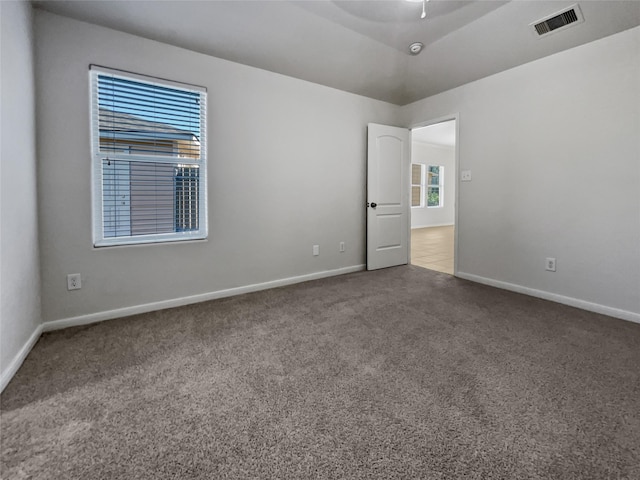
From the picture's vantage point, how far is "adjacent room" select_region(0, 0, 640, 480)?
1.33 metres

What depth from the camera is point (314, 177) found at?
12.3 ft

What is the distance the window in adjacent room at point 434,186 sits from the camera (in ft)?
31.8

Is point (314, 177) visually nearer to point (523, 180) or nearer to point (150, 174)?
point (150, 174)

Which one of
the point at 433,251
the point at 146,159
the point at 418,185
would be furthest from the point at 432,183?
the point at 146,159

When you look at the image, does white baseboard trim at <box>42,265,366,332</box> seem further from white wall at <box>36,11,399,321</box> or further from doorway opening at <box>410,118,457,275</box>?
doorway opening at <box>410,118,457,275</box>

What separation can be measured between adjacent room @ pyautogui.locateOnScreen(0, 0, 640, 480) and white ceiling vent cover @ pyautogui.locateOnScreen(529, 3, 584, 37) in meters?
0.02

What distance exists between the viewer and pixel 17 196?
1885 millimetres

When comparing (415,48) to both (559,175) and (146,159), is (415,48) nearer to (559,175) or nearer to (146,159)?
(559,175)

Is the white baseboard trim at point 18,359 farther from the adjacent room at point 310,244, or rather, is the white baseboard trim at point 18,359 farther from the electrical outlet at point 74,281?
the electrical outlet at point 74,281

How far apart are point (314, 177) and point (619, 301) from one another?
3.13 m

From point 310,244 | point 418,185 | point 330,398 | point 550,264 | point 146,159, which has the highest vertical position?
point 418,185

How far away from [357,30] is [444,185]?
7.96 meters

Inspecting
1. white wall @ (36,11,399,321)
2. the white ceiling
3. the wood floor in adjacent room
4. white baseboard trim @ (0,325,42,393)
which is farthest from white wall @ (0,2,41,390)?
the wood floor in adjacent room

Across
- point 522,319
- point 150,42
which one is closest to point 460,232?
point 522,319
